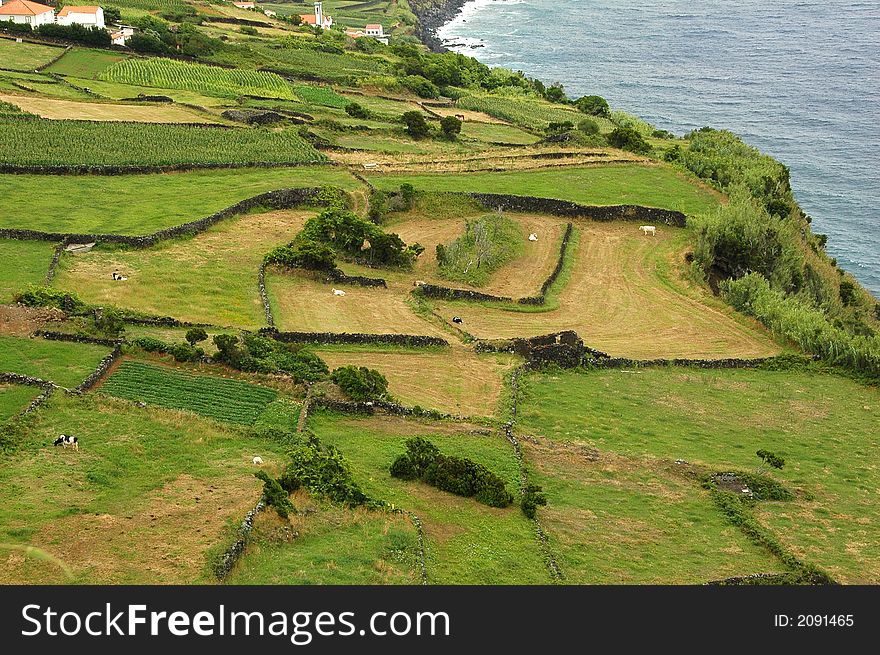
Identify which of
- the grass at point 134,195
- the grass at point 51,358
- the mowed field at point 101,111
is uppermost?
the mowed field at point 101,111

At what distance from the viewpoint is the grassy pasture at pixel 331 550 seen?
88.2 feet

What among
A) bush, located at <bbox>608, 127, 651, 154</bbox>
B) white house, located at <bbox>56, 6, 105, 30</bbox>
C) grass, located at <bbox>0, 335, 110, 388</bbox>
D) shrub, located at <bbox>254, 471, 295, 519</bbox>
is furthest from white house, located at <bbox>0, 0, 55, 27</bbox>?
shrub, located at <bbox>254, 471, 295, 519</bbox>

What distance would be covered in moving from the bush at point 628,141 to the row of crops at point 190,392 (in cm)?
5593

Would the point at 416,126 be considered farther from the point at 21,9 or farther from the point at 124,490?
the point at 124,490

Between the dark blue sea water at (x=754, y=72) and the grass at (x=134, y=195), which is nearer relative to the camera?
the grass at (x=134, y=195)

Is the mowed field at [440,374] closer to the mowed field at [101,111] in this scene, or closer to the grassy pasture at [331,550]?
the grassy pasture at [331,550]

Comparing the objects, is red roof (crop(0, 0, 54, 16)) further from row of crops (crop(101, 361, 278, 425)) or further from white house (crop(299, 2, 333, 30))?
row of crops (crop(101, 361, 278, 425))

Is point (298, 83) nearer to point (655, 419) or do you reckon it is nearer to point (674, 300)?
point (674, 300)

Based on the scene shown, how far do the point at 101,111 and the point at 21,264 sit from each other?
34.5 m

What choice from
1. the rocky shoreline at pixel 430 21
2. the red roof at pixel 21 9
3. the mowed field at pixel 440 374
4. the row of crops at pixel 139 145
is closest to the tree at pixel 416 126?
the row of crops at pixel 139 145

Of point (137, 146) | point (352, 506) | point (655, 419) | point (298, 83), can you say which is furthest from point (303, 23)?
point (352, 506)

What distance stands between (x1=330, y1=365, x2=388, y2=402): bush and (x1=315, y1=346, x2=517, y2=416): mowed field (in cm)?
195

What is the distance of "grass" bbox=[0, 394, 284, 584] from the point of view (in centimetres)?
2667

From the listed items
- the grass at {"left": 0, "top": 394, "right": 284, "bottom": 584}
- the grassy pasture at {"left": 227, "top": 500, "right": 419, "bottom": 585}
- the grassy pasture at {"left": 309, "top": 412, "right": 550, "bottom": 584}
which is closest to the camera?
the grass at {"left": 0, "top": 394, "right": 284, "bottom": 584}
